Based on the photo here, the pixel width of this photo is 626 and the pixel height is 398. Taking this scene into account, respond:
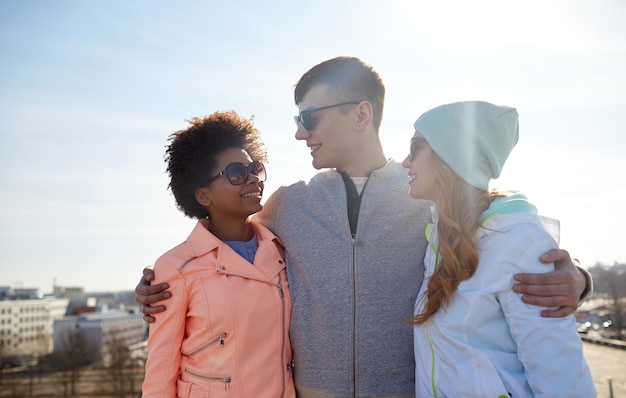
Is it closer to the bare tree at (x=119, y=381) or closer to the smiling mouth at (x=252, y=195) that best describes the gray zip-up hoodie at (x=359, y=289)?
Result: the smiling mouth at (x=252, y=195)

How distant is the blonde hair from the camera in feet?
9.01

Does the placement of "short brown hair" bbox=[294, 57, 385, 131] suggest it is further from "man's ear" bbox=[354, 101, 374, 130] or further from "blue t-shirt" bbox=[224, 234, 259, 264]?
"blue t-shirt" bbox=[224, 234, 259, 264]

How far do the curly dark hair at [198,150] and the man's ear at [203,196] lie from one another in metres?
0.04

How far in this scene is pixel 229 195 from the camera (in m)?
3.86

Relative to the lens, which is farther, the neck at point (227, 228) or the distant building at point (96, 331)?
the distant building at point (96, 331)

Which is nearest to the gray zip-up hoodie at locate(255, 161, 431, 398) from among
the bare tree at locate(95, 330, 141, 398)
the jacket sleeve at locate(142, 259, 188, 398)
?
the jacket sleeve at locate(142, 259, 188, 398)

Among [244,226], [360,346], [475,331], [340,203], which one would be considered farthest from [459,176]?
[244,226]

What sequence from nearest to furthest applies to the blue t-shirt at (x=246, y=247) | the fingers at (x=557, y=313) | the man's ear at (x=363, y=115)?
1. the fingers at (x=557, y=313)
2. the blue t-shirt at (x=246, y=247)
3. the man's ear at (x=363, y=115)

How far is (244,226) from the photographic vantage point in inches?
159

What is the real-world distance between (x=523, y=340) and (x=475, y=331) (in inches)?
9.7

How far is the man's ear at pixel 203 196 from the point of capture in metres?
3.94

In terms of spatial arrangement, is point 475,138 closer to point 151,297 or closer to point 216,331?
point 216,331

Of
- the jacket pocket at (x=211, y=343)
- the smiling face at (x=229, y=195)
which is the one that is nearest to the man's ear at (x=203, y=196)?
the smiling face at (x=229, y=195)

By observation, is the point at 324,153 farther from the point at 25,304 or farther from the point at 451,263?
the point at 25,304
